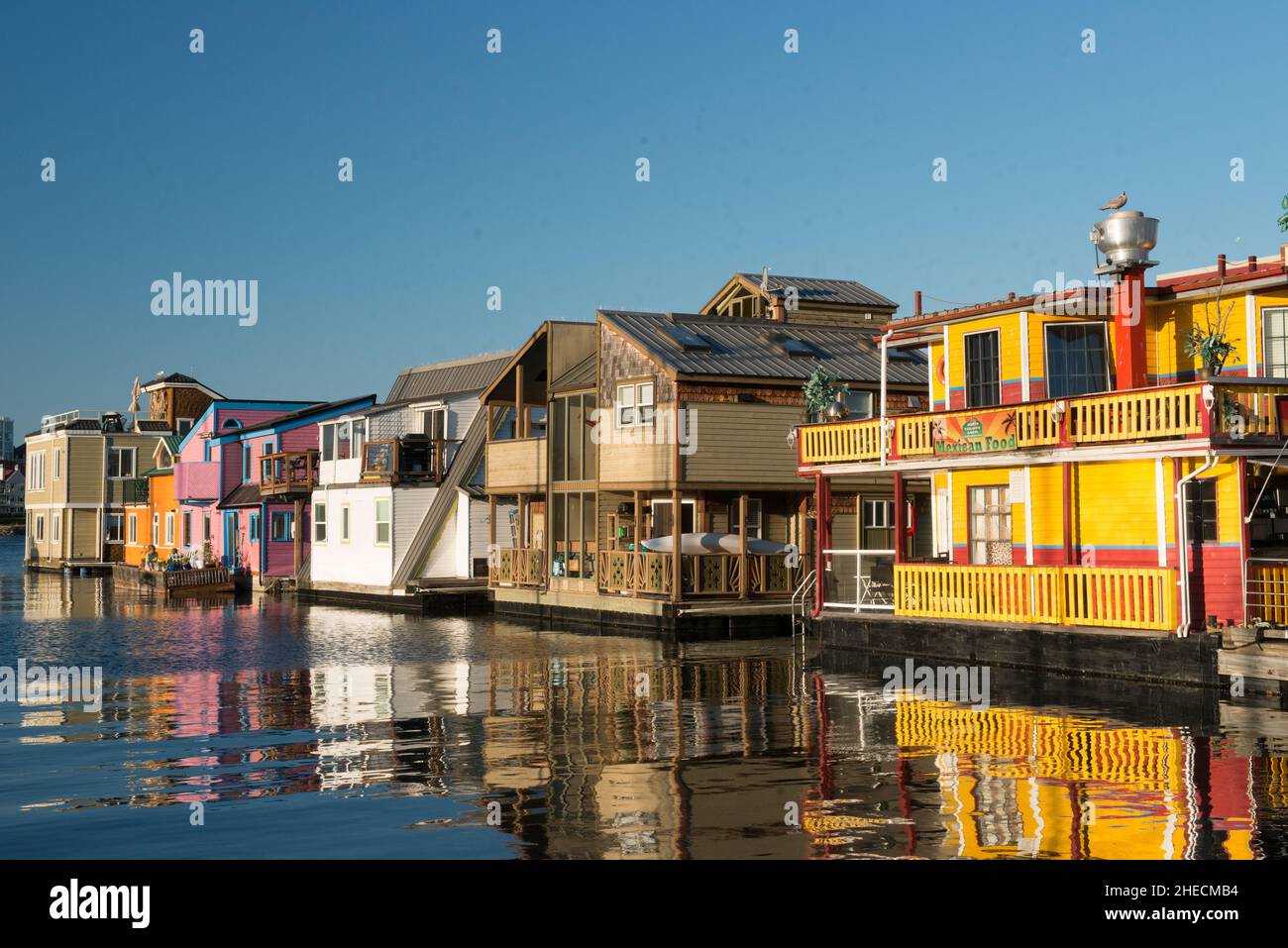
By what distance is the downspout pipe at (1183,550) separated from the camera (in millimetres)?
25156

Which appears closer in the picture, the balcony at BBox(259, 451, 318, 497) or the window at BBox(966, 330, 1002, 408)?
the window at BBox(966, 330, 1002, 408)

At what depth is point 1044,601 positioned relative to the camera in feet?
91.1

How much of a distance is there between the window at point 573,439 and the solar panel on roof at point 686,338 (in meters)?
3.59

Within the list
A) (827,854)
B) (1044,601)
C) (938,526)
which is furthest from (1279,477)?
(827,854)

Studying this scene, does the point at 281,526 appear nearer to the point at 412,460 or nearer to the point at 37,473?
the point at 412,460

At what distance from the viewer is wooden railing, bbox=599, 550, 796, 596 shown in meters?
40.5

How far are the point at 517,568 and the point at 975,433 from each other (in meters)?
22.7

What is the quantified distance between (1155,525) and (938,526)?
755 centimetres

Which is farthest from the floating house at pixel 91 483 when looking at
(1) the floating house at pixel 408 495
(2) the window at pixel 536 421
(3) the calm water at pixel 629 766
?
(3) the calm water at pixel 629 766

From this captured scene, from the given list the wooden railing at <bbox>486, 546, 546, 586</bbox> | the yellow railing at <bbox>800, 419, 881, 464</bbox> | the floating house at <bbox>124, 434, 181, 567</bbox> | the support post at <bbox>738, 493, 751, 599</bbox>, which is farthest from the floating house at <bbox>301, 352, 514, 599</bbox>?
the floating house at <bbox>124, 434, 181, 567</bbox>

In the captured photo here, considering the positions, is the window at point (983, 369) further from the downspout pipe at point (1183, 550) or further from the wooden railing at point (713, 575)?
the wooden railing at point (713, 575)

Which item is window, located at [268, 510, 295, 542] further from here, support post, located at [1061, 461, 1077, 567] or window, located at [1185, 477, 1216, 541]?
window, located at [1185, 477, 1216, 541]

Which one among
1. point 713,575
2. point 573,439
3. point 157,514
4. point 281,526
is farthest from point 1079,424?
point 157,514

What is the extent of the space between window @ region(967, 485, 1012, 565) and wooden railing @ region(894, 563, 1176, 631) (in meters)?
1.98
